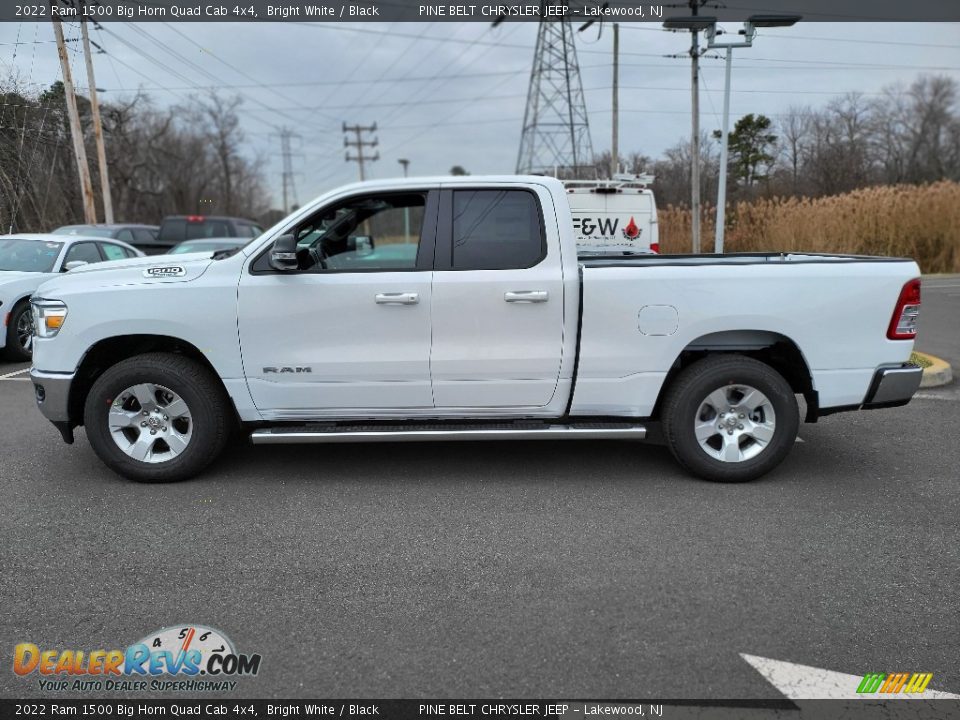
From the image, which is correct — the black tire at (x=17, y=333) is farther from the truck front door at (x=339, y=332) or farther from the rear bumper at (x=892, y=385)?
the rear bumper at (x=892, y=385)

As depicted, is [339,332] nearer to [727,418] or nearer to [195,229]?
[727,418]

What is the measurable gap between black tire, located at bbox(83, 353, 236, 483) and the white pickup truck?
0.5 inches

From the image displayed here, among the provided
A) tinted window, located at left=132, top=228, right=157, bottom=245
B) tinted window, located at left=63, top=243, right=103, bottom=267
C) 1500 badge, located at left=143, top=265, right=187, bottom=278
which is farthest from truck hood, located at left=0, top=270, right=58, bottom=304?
tinted window, located at left=132, top=228, right=157, bottom=245

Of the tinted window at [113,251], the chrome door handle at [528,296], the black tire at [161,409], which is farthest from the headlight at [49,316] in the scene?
the tinted window at [113,251]

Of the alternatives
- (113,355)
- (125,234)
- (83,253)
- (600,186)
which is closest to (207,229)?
(125,234)

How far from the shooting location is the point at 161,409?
469 centimetres

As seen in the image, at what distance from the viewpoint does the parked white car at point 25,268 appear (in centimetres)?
899

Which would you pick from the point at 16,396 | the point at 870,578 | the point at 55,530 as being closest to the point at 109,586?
the point at 55,530

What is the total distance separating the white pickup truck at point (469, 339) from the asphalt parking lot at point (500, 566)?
417mm

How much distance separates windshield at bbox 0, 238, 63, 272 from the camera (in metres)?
9.48

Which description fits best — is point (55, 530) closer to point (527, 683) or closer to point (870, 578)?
point (527, 683)

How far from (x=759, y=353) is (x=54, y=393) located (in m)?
4.75

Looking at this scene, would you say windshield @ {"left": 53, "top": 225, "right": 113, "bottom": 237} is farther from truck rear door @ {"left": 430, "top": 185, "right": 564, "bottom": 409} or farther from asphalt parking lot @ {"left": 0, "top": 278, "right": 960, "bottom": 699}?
truck rear door @ {"left": 430, "top": 185, "right": 564, "bottom": 409}

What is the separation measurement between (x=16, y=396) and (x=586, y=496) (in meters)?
6.33
